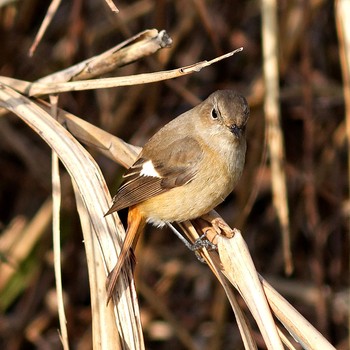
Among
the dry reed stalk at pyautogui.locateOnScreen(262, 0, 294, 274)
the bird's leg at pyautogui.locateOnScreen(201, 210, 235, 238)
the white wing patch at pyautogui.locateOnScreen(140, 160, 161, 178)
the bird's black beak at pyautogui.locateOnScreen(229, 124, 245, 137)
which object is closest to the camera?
the bird's leg at pyautogui.locateOnScreen(201, 210, 235, 238)

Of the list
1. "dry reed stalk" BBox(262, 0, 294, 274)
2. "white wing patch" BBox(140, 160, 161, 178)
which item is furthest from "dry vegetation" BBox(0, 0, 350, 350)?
"white wing patch" BBox(140, 160, 161, 178)

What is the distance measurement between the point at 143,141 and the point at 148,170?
141 cm

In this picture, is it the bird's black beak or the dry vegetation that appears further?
the dry vegetation

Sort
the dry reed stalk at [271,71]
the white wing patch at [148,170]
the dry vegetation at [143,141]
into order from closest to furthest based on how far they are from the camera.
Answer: the white wing patch at [148,170], the dry reed stalk at [271,71], the dry vegetation at [143,141]

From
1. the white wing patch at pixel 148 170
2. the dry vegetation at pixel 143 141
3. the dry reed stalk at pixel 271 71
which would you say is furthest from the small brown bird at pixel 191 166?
the dry vegetation at pixel 143 141

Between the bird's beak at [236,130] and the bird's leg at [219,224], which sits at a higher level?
the bird's beak at [236,130]

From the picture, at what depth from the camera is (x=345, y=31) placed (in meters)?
2.74

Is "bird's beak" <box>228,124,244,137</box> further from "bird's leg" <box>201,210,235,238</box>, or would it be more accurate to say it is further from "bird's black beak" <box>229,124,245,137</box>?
"bird's leg" <box>201,210,235,238</box>

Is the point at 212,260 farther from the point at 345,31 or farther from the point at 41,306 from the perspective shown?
the point at 41,306

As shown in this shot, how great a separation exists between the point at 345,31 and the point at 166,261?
2.32 meters

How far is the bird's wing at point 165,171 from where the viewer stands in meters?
2.77

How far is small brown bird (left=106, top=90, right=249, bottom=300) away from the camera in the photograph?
278 cm

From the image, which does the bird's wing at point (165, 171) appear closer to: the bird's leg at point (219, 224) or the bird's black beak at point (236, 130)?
the bird's black beak at point (236, 130)

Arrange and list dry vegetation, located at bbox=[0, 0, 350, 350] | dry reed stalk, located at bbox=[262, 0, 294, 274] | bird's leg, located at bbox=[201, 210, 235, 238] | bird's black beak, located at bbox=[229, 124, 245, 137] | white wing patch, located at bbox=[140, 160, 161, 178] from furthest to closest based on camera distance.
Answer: dry vegetation, located at bbox=[0, 0, 350, 350]
dry reed stalk, located at bbox=[262, 0, 294, 274]
bird's black beak, located at bbox=[229, 124, 245, 137]
white wing patch, located at bbox=[140, 160, 161, 178]
bird's leg, located at bbox=[201, 210, 235, 238]
